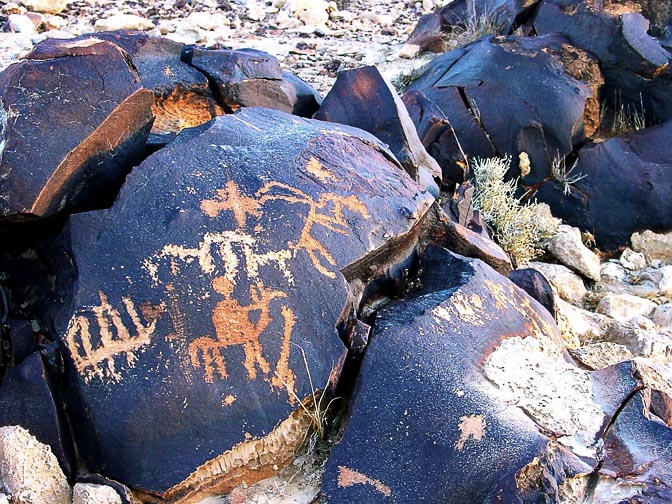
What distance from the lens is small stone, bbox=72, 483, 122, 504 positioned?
2.37 m

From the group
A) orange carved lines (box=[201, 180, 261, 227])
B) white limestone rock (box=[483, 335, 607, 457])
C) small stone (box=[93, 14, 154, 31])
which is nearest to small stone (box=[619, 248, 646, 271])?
white limestone rock (box=[483, 335, 607, 457])

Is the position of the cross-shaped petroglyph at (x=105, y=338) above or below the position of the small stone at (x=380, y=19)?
above

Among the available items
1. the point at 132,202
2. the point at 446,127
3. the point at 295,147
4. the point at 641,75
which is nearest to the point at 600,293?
the point at 446,127

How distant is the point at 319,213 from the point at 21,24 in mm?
5865

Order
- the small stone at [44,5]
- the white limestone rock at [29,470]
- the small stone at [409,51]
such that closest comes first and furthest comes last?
the white limestone rock at [29,470]
the small stone at [409,51]
the small stone at [44,5]

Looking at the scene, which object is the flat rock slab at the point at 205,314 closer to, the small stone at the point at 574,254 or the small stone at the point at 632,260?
the small stone at the point at 574,254

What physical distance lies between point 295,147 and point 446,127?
181 centimetres

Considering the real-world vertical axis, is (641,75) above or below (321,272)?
below

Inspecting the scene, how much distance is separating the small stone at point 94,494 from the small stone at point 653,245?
411 cm

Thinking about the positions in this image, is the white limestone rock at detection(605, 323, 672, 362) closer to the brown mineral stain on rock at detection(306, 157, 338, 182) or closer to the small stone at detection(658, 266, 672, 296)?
the small stone at detection(658, 266, 672, 296)

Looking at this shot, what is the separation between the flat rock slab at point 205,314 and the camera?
2.57 meters

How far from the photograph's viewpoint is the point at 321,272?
2.78 m

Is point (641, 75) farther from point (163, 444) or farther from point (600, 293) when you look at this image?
point (163, 444)

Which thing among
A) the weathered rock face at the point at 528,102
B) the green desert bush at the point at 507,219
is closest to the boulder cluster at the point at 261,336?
the green desert bush at the point at 507,219
